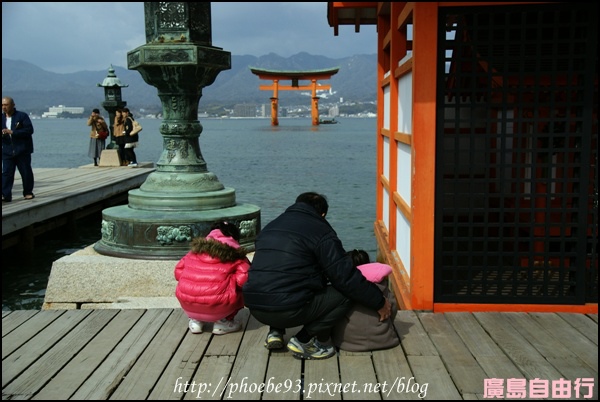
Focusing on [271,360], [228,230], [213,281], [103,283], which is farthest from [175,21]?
[271,360]

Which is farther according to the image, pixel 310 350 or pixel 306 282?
pixel 310 350

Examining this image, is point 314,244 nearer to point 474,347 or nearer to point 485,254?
point 474,347

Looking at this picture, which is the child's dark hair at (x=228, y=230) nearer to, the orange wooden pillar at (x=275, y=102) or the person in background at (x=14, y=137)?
the person in background at (x=14, y=137)

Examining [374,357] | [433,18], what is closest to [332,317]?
[374,357]

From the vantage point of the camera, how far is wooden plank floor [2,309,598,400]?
155 inches

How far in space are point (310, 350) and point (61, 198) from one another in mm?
10259

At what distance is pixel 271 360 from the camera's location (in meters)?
4.43

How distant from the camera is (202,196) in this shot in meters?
7.78

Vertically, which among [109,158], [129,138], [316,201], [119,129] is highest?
[119,129]

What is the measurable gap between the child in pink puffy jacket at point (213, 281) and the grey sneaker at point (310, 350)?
694 mm

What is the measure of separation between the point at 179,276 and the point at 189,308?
0.94 feet

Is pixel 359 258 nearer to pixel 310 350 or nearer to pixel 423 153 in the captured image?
pixel 310 350

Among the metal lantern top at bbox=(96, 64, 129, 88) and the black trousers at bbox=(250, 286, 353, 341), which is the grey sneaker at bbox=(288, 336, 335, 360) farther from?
the metal lantern top at bbox=(96, 64, 129, 88)

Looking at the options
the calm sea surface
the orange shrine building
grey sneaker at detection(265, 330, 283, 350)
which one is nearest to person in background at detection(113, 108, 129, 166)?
the calm sea surface
